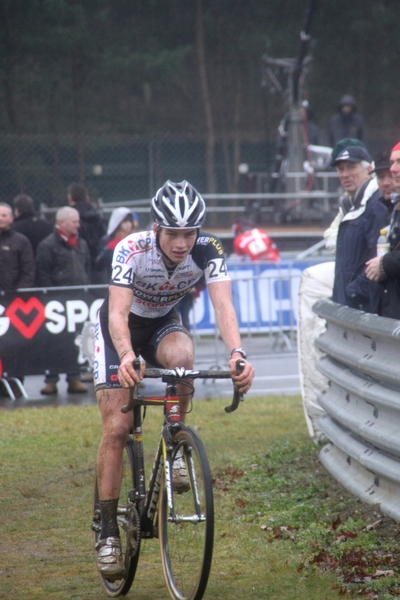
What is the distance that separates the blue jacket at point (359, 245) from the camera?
7109mm

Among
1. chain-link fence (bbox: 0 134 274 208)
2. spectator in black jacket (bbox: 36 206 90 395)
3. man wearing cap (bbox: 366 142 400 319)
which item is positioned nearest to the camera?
man wearing cap (bbox: 366 142 400 319)

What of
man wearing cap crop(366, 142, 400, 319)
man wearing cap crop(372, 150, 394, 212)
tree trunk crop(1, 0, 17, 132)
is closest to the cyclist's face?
man wearing cap crop(366, 142, 400, 319)

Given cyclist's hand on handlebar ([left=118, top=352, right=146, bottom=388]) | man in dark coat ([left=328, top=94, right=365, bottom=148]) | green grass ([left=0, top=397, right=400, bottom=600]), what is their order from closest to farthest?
cyclist's hand on handlebar ([left=118, top=352, right=146, bottom=388]), green grass ([left=0, top=397, right=400, bottom=600]), man in dark coat ([left=328, top=94, right=365, bottom=148])

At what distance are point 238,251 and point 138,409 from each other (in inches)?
508

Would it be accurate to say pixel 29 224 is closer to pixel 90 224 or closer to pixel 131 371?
pixel 90 224

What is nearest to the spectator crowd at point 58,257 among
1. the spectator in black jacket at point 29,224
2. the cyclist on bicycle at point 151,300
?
the spectator in black jacket at point 29,224

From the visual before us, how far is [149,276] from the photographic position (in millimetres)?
5000

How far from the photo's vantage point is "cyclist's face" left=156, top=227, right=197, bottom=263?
15.8 feet

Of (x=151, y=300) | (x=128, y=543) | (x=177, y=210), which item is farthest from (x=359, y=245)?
(x=128, y=543)

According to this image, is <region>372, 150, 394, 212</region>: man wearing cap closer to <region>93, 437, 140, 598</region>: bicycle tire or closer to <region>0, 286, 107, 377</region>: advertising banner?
<region>93, 437, 140, 598</region>: bicycle tire

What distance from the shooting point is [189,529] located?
443cm

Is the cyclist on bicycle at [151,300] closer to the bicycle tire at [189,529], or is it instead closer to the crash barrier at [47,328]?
the bicycle tire at [189,529]

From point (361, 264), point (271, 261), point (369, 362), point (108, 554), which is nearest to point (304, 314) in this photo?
point (361, 264)

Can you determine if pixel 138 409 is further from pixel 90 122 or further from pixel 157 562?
pixel 90 122
